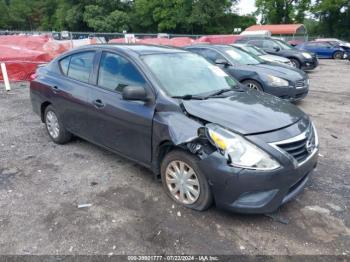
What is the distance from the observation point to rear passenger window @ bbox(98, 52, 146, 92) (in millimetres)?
3729

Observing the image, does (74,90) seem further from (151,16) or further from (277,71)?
(151,16)

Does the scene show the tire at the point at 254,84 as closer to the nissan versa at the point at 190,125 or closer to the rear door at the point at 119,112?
the nissan versa at the point at 190,125

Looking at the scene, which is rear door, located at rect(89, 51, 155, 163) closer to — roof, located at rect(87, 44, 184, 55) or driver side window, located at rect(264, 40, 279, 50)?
roof, located at rect(87, 44, 184, 55)

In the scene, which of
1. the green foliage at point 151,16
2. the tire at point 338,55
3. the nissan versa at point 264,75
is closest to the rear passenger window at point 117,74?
Result: the nissan versa at point 264,75

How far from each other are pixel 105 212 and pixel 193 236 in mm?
986

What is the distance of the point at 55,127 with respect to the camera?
16.9ft

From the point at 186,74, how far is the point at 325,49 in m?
22.8

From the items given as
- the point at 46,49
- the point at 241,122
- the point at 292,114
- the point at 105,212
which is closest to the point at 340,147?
the point at 292,114

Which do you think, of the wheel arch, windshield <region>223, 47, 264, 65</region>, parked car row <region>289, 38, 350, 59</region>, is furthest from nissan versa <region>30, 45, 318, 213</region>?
parked car row <region>289, 38, 350, 59</region>

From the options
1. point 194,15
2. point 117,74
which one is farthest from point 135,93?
point 194,15

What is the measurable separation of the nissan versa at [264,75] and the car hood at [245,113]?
3.53m

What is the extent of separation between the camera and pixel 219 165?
9.45 feet

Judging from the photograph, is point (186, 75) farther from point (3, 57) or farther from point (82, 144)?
point (3, 57)

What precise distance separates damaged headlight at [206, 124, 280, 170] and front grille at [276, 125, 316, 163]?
0.21 meters
